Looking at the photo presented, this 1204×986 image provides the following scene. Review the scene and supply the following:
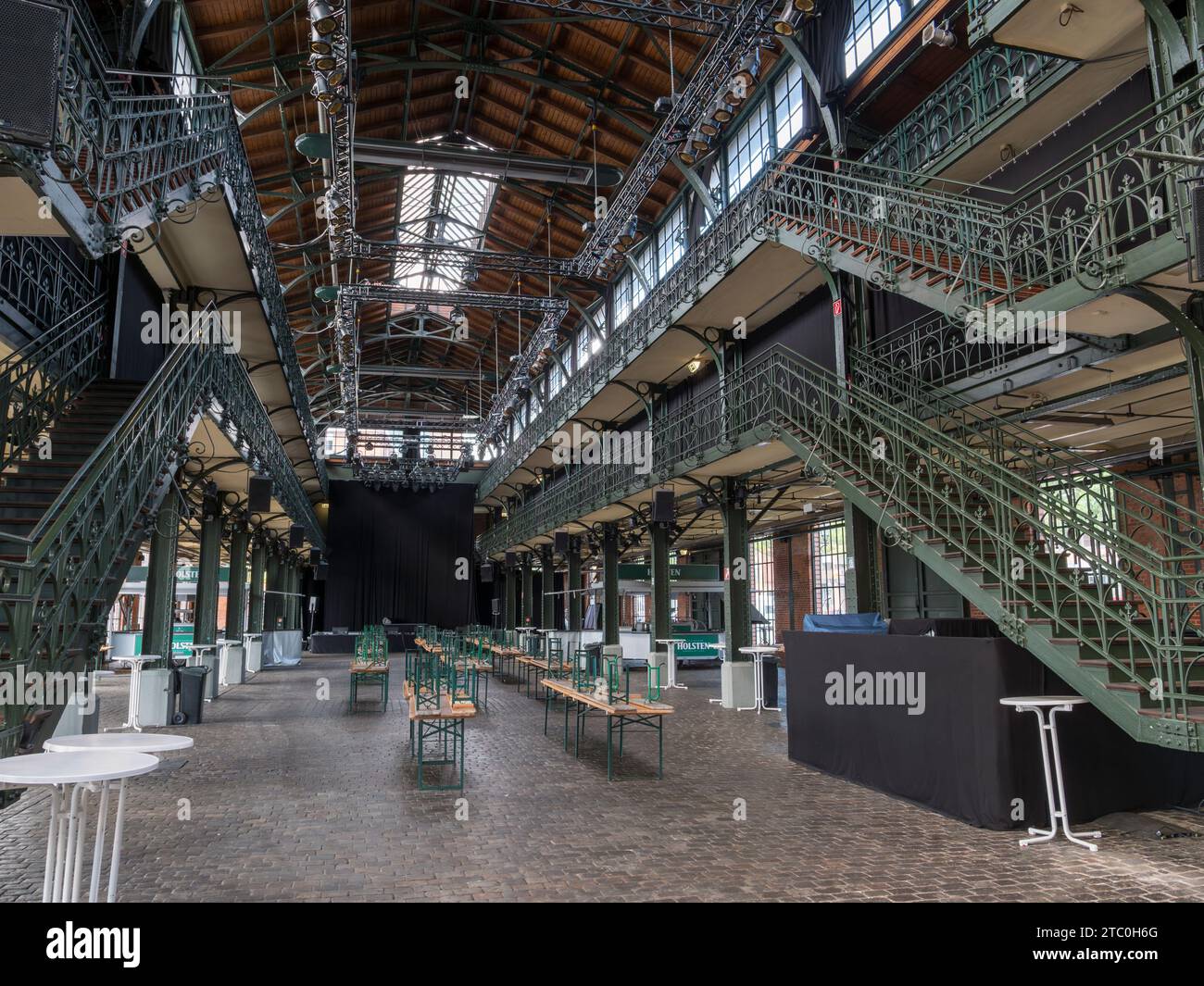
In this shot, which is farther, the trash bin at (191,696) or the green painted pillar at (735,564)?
the green painted pillar at (735,564)

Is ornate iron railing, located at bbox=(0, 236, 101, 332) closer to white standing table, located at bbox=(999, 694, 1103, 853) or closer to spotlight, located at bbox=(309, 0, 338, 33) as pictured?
spotlight, located at bbox=(309, 0, 338, 33)

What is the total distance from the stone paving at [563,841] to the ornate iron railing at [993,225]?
483 cm

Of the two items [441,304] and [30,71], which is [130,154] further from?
[441,304]

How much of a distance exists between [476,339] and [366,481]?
10336mm

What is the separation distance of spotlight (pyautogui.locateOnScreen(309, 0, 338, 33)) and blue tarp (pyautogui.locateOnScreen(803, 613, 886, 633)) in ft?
38.3

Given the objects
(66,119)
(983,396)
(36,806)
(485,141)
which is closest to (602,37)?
(485,141)

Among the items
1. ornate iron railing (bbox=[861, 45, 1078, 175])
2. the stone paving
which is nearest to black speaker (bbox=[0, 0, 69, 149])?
the stone paving

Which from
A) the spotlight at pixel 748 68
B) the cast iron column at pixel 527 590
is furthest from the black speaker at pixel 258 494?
the cast iron column at pixel 527 590

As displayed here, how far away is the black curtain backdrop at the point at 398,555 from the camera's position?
136ft

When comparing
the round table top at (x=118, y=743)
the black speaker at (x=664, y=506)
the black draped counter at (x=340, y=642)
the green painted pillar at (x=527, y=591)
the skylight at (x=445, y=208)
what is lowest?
the black draped counter at (x=340, y=642)

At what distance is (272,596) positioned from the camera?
32.7m

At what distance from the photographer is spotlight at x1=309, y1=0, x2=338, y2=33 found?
12.1m

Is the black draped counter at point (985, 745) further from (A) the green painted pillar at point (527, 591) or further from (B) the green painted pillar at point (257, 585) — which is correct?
(A) the green painted pillar at point (527, 591)

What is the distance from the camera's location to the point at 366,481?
41.5 meters
